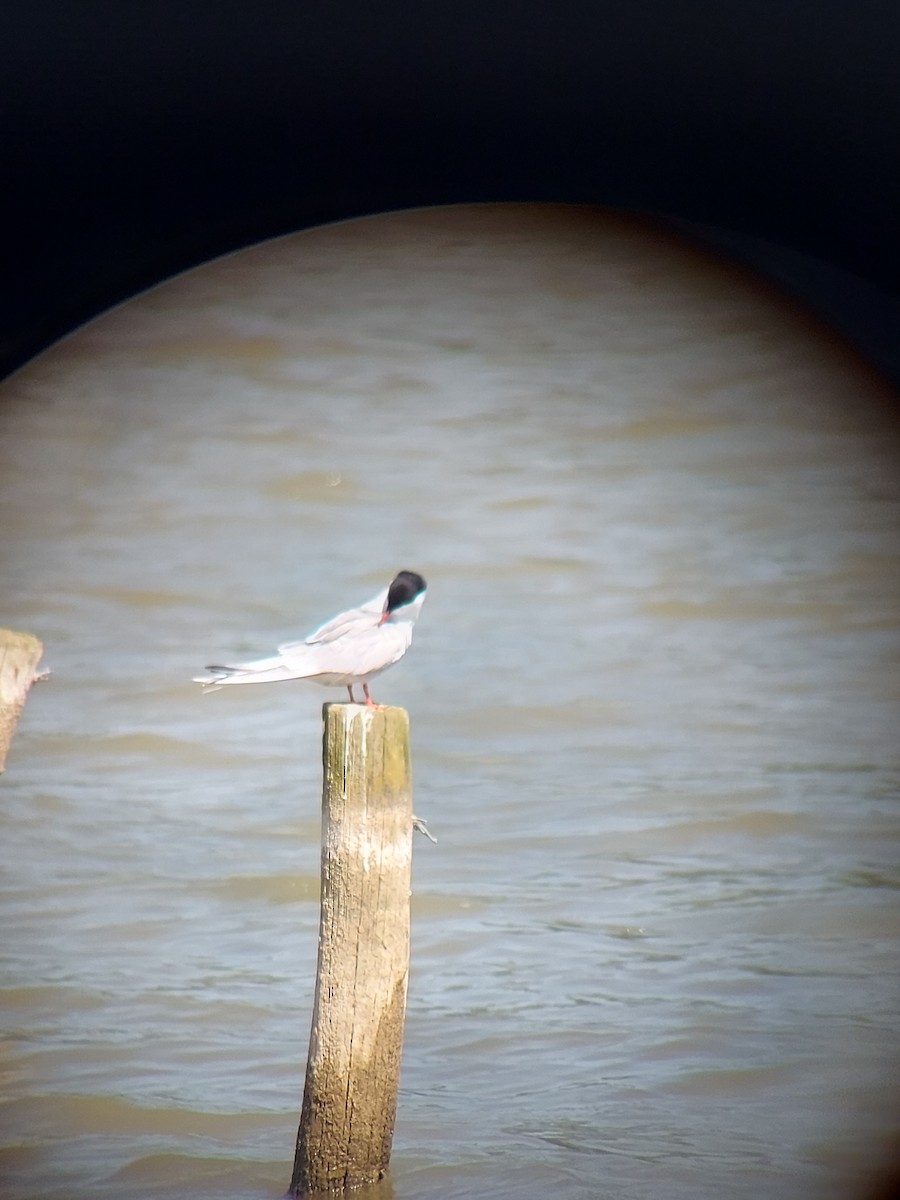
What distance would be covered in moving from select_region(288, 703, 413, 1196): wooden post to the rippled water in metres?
1.18

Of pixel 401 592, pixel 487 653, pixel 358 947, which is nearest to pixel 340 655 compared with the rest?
pixel 401 592

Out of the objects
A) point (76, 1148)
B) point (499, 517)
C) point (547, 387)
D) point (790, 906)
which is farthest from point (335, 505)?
point (76, 1148)

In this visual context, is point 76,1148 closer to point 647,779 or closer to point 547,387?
point 647,779

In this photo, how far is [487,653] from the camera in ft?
14.9

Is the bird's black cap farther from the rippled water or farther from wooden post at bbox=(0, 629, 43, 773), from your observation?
the rippled water

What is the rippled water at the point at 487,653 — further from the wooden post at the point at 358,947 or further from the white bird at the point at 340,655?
the white bird at the point at 340,655

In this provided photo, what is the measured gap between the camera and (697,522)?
4.68 metres

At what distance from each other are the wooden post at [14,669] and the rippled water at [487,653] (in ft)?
4.63

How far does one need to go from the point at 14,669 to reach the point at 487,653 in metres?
2.45

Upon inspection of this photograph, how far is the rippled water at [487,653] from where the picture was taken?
12.0 feet

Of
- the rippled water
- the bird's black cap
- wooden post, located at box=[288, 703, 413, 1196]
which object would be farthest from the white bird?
the rippled water

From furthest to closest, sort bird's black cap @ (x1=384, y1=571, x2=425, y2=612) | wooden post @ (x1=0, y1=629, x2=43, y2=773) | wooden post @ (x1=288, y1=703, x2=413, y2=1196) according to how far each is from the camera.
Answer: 1. bird's black cap @ (x1=384, y1=571, x2=425, y2=612)
2. wooden post @ (x1=0, y1=629, x2=43, y2=773)
3. wooden post @ (x1=288, y1=703, x2=413, y2=1196)

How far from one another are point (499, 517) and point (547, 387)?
0.53 meters

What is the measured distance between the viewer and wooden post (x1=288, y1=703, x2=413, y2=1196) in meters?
2.01
